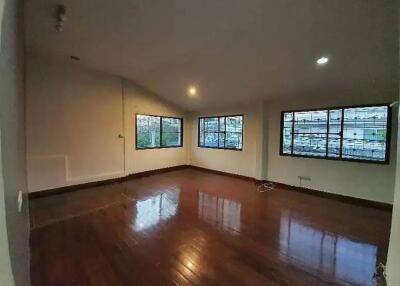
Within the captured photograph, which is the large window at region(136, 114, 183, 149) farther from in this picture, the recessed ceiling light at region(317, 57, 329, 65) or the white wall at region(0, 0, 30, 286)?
the white wall at region(0, 0, 30, 286)

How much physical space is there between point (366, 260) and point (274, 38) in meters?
2.90

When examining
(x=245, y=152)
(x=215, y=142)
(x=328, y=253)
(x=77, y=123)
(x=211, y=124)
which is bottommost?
(x=328, y=253)

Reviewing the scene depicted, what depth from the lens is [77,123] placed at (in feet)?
15.0

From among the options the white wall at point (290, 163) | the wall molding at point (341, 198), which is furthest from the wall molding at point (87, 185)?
the wall molding at point (341, 198)

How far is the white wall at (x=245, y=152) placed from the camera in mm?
5316

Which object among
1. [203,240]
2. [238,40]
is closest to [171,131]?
[238,40]

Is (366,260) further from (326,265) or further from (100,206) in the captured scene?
(100,206)

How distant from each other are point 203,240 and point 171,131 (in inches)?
180

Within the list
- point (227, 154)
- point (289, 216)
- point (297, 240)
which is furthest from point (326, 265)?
point (227, 154)

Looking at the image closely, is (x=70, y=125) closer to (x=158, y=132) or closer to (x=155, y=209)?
(x=158, y=132)

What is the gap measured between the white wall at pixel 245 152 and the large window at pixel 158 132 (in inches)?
34.5

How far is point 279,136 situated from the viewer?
502 centimetres

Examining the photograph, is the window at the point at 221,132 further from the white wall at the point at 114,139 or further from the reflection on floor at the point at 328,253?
the reflection on floor at the point at 328,253

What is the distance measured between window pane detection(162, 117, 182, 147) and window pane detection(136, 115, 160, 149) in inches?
8.8
